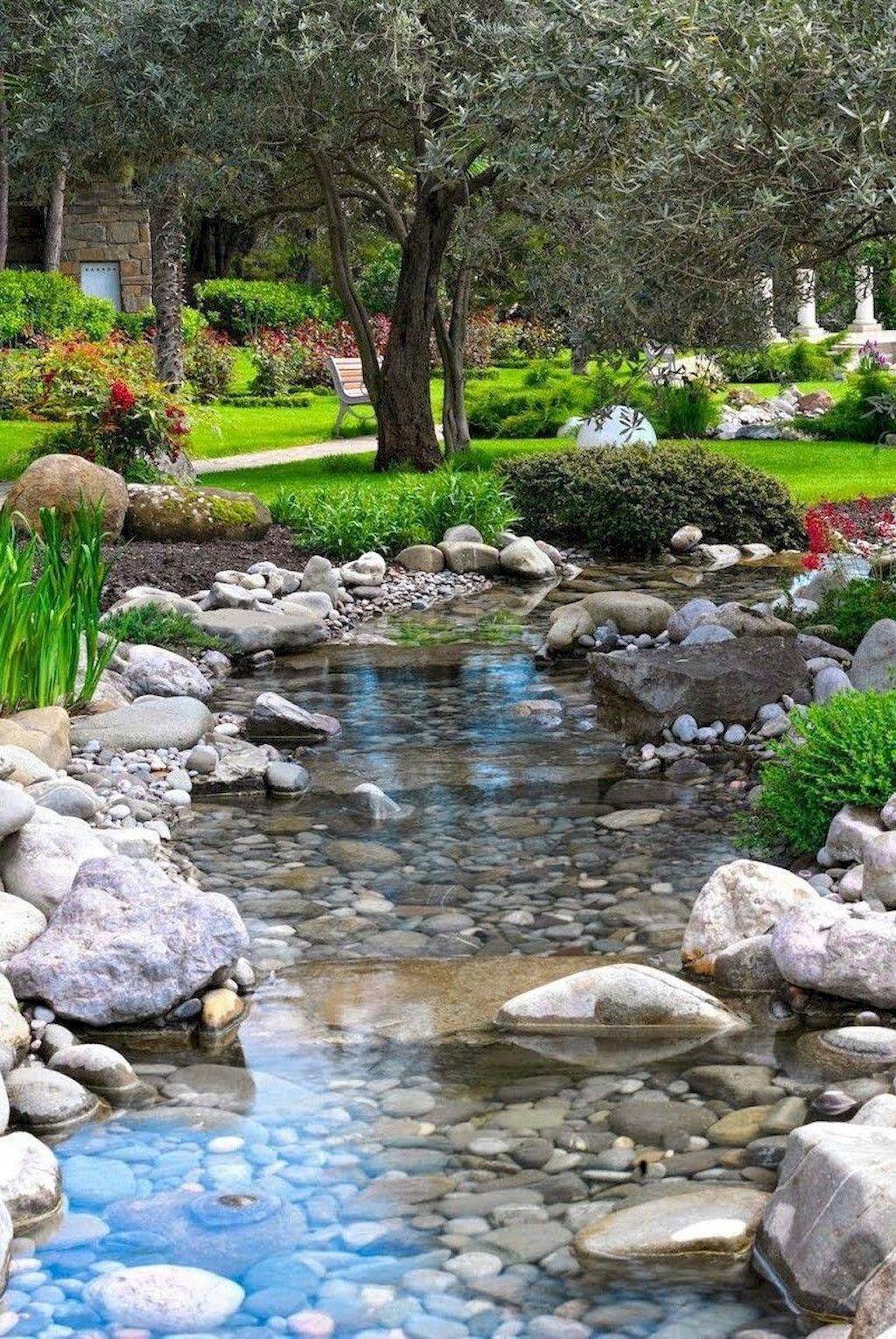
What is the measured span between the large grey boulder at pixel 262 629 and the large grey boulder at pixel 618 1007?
6228mm

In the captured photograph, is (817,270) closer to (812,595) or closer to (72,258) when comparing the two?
(812,595)

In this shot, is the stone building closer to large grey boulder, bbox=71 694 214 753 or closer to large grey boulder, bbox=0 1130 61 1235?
large grey boulder, bbox=71 694 214 753

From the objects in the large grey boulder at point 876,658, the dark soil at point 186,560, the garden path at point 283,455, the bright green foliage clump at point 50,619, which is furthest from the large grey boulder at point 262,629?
the garden path at point 283,455

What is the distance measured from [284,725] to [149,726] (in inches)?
32.8

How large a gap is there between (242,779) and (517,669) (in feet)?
10.5

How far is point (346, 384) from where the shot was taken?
2314cm

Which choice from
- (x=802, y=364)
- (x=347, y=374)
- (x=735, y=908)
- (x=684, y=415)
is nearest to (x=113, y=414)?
(x=347, y=374)

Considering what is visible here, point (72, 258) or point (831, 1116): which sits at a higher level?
point (72, 258)

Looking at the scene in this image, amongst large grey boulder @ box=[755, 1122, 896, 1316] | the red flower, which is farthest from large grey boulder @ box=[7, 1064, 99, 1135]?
the red flower

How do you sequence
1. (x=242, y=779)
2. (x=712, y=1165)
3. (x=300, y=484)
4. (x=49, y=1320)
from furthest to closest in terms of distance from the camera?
(x=300, y=484) → (x=242, y=779) → (x=712, y=1165) → (x=49, y=1320)

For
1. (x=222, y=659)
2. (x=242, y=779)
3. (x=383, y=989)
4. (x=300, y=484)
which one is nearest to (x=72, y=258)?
(x=300, y=484)

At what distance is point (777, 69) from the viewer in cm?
714

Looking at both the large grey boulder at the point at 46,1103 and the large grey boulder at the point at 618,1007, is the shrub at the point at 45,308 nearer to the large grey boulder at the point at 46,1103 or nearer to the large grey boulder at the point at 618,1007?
the large grey boulder at the point at 618,1007

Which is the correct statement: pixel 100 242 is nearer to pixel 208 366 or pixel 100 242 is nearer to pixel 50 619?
pixel 208 366
